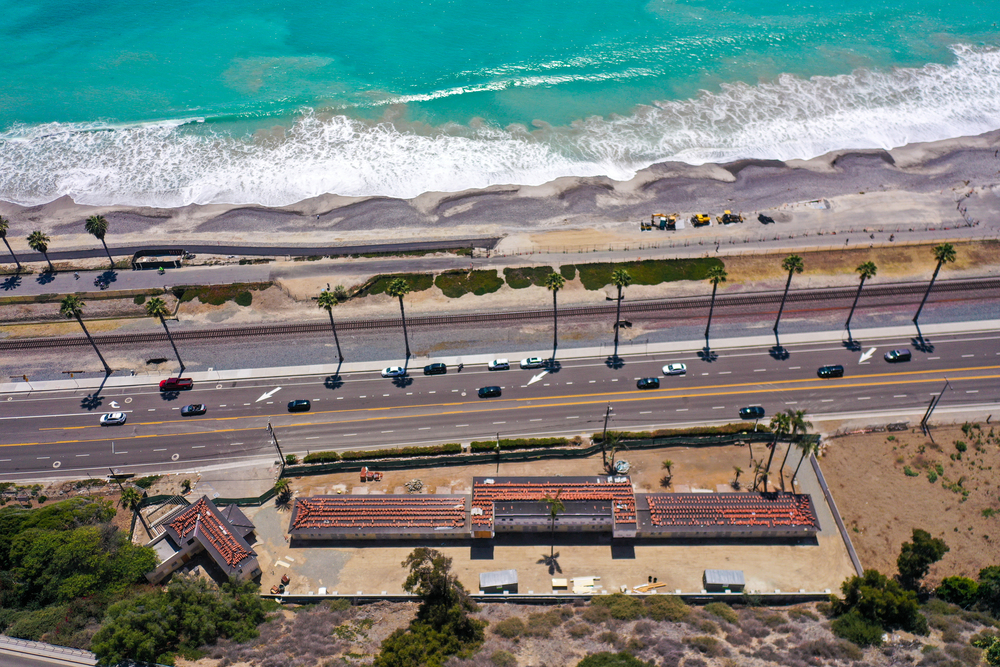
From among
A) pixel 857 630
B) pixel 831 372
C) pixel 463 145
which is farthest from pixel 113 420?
pixel 831 372

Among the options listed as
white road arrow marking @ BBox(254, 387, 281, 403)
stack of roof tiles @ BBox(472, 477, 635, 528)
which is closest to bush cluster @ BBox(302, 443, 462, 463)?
stack of roof tiles @ BBox(472, 477, 635, 528)

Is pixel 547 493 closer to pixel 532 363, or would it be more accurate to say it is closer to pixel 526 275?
pixel 532 363

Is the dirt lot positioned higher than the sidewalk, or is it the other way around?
the sidewalk

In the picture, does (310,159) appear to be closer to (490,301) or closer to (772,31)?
(490,301)

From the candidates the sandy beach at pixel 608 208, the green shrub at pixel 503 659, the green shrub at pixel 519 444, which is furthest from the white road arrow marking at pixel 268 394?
the green shrub at pixel 503 659

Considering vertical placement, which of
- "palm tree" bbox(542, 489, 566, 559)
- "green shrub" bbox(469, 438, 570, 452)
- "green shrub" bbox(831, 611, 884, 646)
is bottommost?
"green shrub" bbox(831, 611, 884, 646)

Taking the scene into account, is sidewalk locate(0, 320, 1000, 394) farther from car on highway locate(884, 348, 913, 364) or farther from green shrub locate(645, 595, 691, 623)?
green shrub locate(645, 595, 691, 623)

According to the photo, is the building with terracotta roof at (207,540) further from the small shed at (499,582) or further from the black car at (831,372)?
the black car at (831,372)
